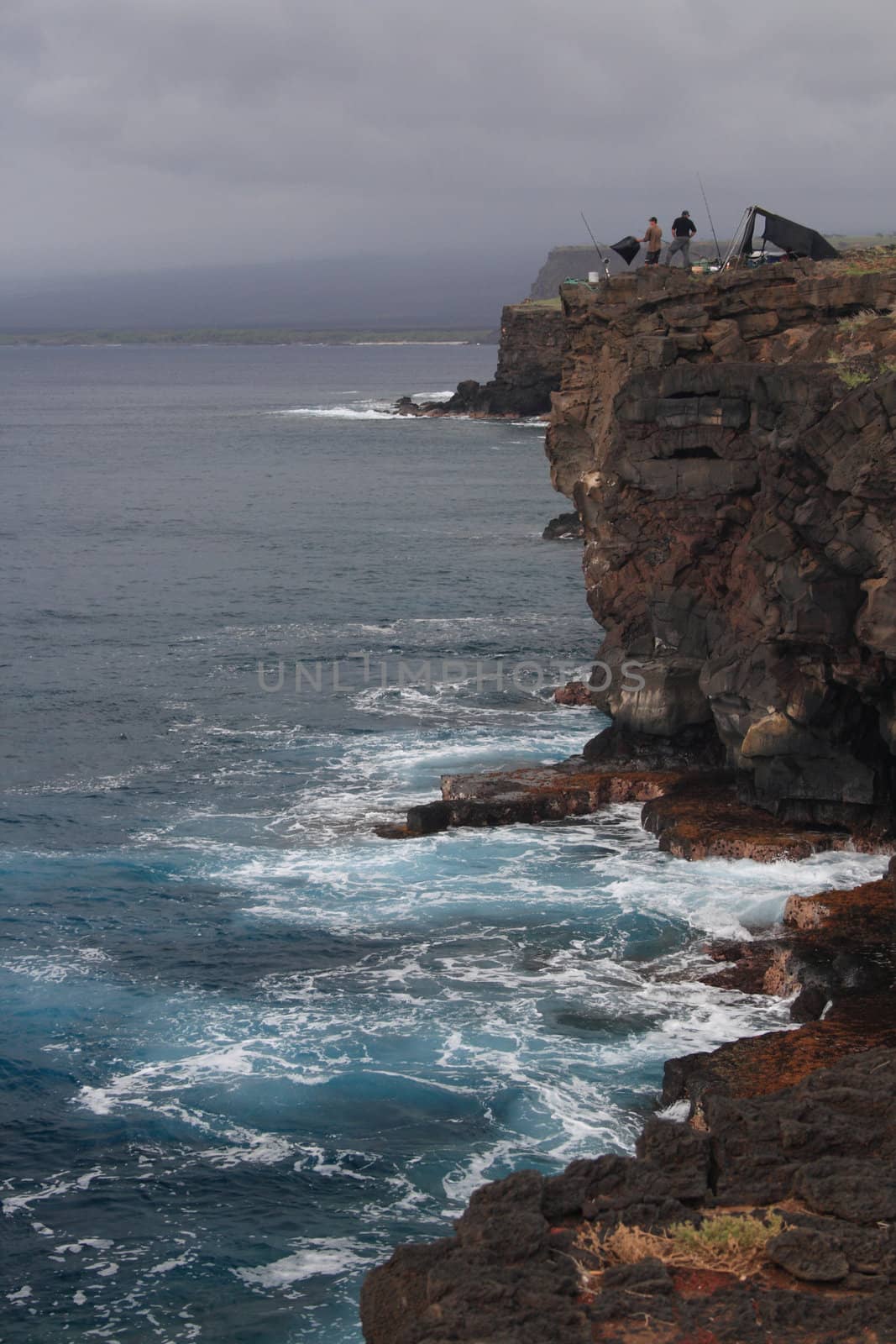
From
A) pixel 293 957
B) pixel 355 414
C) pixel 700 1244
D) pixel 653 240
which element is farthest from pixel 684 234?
pixel 355 414

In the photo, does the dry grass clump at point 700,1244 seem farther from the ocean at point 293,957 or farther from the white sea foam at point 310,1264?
the white sea foam at point 310,1264

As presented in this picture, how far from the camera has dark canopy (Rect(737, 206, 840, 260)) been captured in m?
47.2

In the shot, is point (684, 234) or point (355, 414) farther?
point (355, 414)

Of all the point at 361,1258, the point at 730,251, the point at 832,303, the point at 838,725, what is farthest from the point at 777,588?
the point at 361,1258

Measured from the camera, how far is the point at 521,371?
535 ft

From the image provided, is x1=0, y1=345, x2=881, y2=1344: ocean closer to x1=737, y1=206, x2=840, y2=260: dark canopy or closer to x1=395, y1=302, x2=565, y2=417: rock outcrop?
x1=737, y1=206, x2=840, y2=260: dark canopy

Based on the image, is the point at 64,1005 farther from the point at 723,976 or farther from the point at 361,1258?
the point at 723,976

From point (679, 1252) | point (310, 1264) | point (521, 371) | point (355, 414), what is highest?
point (521, 371)

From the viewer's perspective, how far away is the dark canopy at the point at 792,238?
47.2 meters

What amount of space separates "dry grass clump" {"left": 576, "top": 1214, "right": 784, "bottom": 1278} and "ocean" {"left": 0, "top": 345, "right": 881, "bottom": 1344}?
18.7 ft

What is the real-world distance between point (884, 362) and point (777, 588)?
597cm

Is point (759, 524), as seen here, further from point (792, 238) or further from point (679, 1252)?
point (679, 1252)

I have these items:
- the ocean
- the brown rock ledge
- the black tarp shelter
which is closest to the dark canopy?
the black tarp shelter

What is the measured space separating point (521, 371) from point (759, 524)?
12731 centimetres
